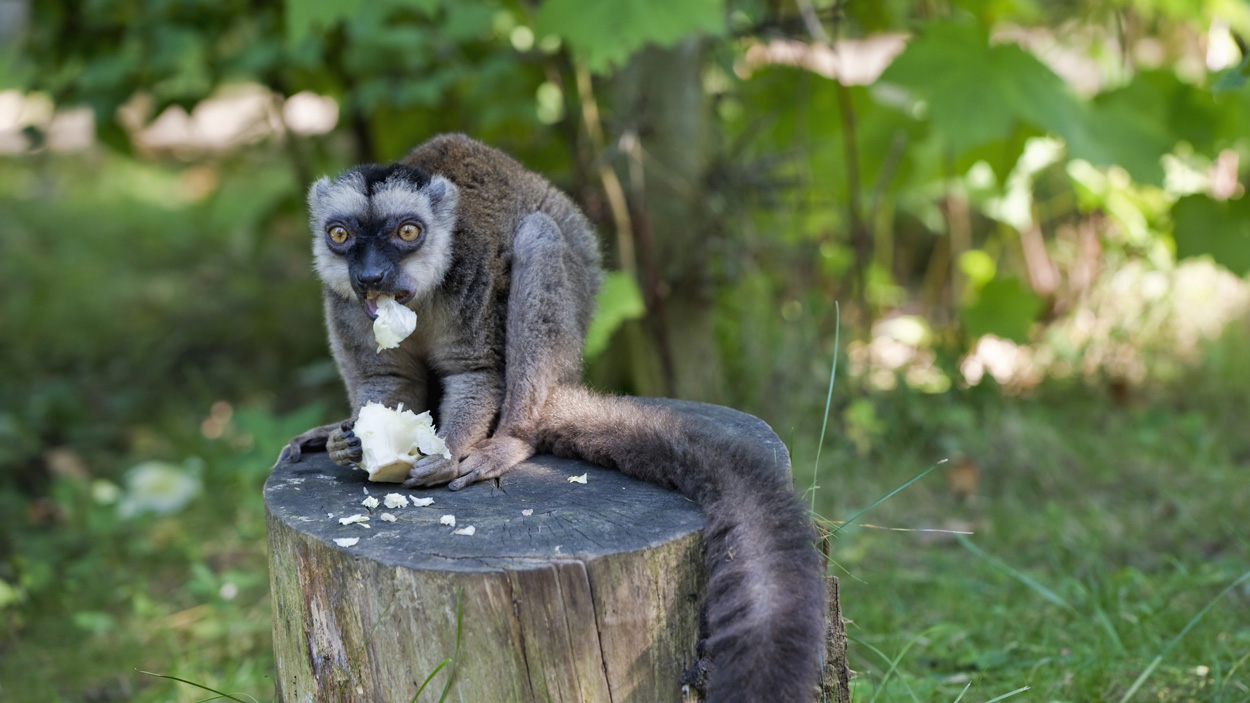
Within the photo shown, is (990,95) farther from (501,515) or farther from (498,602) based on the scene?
(498,602)

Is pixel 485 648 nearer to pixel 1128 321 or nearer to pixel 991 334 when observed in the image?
pixel 991 334

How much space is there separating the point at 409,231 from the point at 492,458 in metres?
0.75

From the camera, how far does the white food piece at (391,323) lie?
10.2 ft

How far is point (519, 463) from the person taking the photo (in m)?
3.15

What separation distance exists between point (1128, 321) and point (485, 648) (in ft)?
19.5

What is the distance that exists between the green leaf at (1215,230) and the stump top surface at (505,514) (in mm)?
3984

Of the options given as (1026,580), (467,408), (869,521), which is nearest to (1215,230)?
(869,521)

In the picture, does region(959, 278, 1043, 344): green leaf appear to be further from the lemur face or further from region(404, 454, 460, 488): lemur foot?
region(404, 454, 460, 488): lemur foot

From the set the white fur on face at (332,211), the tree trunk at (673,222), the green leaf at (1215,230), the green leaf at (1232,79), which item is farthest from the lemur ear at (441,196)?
the green leaf at (1215,230)

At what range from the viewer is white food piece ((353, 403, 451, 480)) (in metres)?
2.93

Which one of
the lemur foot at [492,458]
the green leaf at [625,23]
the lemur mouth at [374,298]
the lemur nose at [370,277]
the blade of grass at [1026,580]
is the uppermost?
the green leaf at [625,23]

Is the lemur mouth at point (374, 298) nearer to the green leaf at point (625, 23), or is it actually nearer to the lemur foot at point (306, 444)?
the lemur foot at point (306, 444)

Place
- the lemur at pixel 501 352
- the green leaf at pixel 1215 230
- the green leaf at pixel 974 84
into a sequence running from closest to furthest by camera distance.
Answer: the lemur at pixel 501 352 < the green leaf at pixel 974 84 < the green leaf at pixel 1215 230

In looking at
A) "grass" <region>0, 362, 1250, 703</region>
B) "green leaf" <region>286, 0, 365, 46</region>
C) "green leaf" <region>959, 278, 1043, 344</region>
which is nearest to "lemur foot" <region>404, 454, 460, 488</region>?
"grass" <region>0, 362, 1250, 703</region>
